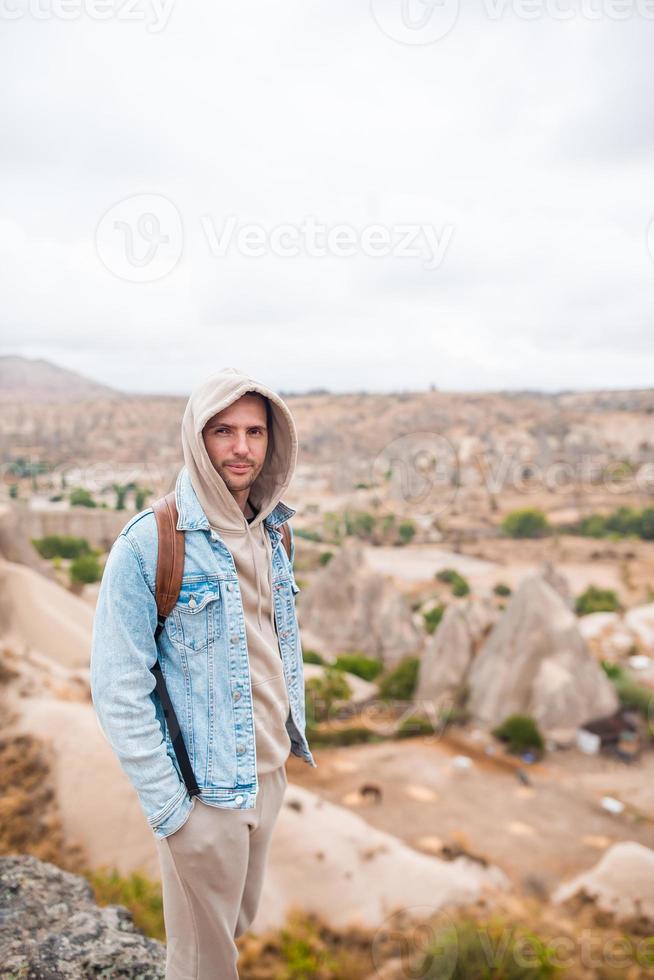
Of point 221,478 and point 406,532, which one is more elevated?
point 221,478

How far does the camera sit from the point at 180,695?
88.0 inches

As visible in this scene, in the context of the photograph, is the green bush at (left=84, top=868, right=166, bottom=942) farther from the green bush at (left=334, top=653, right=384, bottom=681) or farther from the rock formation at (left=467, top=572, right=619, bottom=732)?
the green bush at (left=334, top=653, right=384, bottom=681)

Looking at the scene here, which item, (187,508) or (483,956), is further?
(483,956)

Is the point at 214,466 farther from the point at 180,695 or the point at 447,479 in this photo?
the point at 447,479

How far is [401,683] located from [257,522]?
686 inches

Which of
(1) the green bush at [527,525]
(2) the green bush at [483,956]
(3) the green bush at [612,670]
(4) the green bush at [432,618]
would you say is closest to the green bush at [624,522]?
(1) the green bush at [527,525]

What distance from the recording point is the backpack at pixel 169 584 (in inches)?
84.7

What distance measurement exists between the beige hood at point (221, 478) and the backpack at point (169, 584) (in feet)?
0.44

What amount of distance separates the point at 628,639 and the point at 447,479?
36.8 metres

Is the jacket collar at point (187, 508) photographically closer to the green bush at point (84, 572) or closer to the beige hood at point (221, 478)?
the beige hood at point (221, 478)

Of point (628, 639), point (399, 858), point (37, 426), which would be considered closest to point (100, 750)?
point (399, 858)

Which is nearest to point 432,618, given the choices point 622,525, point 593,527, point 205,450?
point 593,527

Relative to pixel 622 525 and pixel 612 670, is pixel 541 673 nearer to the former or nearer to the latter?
pixel 612 670

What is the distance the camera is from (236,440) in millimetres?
2297
